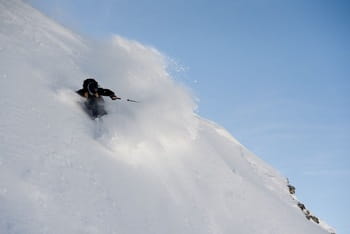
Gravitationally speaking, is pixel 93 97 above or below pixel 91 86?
below

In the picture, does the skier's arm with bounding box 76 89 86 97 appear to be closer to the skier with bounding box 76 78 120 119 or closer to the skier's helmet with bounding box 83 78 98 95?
the skier with bounding box 76 78 120 119

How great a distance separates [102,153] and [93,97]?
273cm

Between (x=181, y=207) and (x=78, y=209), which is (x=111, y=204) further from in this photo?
(x=181, y=207)

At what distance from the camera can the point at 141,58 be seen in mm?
17953

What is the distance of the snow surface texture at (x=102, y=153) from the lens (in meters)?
7.48

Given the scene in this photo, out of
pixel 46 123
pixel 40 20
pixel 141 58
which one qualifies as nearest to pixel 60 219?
pixel 46 123

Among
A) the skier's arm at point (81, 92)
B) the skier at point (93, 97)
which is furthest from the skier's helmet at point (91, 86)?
the skier's arm at point (81, 92)

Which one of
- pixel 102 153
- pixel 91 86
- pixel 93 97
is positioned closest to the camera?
pixel 102 153

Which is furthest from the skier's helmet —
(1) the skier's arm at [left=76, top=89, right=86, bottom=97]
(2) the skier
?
(1) the skier's arm at [left=76, top=89, right=86, bottom=97]

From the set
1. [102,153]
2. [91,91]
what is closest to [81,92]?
[91,91]

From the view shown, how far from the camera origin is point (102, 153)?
34.3ft

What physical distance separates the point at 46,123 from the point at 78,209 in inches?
137

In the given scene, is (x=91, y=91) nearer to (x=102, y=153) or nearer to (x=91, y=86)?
(x=91, y=86)

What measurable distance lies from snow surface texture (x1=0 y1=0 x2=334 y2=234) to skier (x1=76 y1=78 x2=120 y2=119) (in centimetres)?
38
